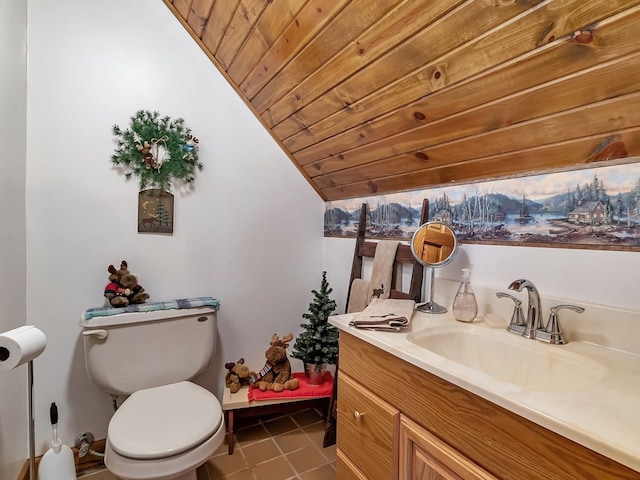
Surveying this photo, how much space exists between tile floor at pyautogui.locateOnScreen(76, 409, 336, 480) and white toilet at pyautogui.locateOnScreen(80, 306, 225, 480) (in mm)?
333

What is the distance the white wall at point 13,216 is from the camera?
1.21m

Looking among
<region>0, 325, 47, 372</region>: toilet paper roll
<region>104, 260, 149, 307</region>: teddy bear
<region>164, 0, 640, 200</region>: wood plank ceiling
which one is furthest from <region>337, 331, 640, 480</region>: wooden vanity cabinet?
<region>104, 260, 149, 307</region>: teddy bear

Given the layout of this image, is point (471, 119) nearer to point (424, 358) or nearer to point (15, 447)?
point (424, 358)

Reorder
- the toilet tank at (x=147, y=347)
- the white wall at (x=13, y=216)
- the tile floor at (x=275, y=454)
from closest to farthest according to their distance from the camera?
the white wall at (x=13, y=216)
the toilet tank at (x=147, y=347)
the tile floor at (x=275, y=454)

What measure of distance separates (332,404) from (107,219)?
150cm

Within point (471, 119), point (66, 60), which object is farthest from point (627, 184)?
point (66, 60)

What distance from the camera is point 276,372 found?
1.91 meters

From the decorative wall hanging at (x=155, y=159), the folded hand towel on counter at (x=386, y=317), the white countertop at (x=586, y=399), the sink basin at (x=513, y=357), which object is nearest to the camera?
the white countertop at (x=586, y=399)

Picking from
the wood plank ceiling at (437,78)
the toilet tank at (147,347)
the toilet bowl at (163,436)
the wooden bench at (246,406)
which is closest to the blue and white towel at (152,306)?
the toilet tank at (147,347)

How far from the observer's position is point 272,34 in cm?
139

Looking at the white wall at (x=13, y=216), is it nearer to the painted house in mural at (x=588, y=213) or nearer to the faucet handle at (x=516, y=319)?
the faucet handle at (x=516, y=319)

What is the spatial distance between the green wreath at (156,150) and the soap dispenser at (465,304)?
1466mm

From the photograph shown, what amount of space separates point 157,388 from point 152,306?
1.21 feet

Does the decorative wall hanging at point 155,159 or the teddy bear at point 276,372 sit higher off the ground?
the decorative wall hanging at point 155,159
